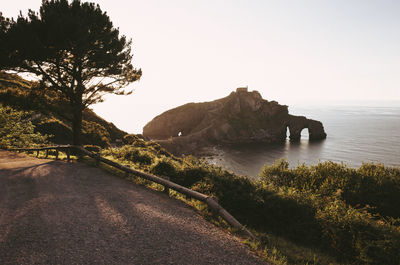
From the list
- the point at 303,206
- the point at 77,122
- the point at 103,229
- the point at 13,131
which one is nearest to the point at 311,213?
the point at 303,206

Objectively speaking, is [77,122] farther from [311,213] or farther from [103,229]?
[311,213]

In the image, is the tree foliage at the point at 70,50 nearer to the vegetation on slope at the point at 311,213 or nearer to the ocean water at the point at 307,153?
the vegetation on slope at the point at 311,213

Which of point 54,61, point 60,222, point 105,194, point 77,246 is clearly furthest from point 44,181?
point 54,61

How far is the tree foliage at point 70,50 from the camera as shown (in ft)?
48.5

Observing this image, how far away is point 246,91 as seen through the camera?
13175cm

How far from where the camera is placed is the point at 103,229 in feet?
20.5

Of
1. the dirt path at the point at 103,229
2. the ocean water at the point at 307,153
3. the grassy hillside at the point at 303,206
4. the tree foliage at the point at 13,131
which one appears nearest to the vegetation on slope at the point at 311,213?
the grassy hillside at the point at 303,206

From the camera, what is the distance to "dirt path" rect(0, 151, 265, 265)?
5.10 meters

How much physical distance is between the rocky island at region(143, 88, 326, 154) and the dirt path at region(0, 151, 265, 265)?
93.1 metres

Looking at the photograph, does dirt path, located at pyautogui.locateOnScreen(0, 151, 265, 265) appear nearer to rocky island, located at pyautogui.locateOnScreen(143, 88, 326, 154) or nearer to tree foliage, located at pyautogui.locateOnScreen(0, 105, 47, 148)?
tree foliage, located at pyautogui.locateOnScreen(0, 105, 47, 148)

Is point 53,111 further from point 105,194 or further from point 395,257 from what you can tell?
point 395,257

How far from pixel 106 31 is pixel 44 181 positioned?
1304 cm

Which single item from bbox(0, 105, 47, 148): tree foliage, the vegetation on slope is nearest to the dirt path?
the vegetation on slope

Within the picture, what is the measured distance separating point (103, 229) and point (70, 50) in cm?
1513
